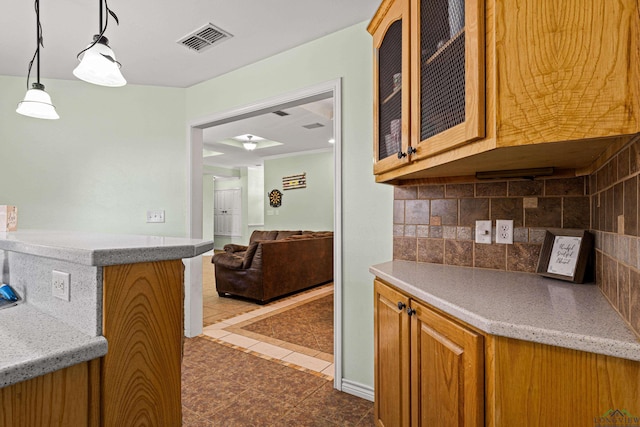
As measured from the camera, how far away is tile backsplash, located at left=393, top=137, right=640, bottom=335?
828 mm

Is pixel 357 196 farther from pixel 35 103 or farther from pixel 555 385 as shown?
pixel 35 103

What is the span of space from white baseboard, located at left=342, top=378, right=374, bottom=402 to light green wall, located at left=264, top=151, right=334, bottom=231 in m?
4.72

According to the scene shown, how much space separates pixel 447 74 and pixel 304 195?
6.00 m

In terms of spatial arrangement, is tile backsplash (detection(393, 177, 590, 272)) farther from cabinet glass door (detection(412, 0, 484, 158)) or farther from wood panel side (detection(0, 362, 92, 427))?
wood panel side (detection(0, 362, 92, 427))

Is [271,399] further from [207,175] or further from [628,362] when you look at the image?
[207,175]

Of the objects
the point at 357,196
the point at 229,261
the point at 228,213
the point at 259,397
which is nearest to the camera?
the point at 259,397

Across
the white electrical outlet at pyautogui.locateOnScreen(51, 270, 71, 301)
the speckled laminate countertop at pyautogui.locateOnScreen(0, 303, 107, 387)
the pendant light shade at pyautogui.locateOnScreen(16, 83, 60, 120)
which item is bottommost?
the speckled laminate countertop at pyautogui.locateOnScreen(0, 303, 107, 387)

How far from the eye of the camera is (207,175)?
8805 mm

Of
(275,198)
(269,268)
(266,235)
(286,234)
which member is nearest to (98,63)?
(269,268)

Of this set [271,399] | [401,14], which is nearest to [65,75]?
[401,14]

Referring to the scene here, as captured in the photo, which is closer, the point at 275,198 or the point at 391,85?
the point at 391,85

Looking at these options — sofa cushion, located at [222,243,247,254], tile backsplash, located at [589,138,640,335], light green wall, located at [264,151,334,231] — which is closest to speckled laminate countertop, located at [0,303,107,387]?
tile backsplash, located at [589,138,640,335]

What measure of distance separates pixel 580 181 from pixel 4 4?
317 cm

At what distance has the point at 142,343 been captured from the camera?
3.04 ft
